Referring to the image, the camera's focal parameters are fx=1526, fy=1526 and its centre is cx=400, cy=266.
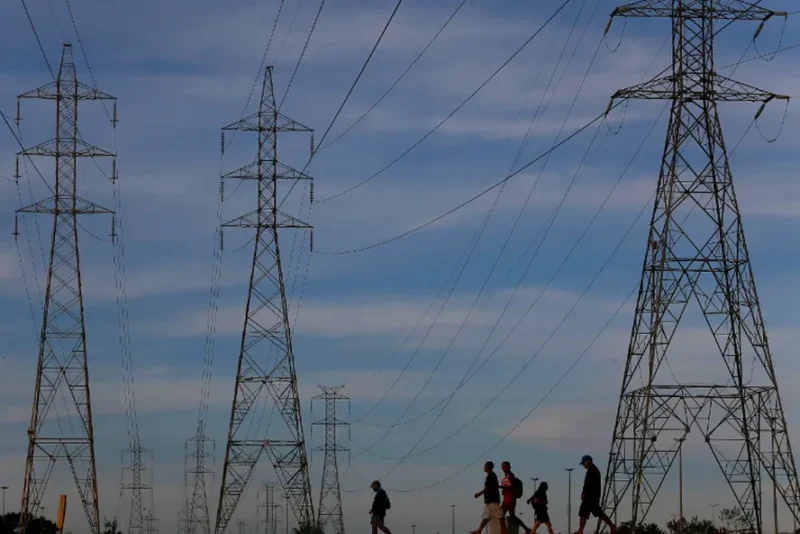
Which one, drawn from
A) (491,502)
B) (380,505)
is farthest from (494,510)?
(380,505)

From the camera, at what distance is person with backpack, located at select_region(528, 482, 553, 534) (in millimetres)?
40062

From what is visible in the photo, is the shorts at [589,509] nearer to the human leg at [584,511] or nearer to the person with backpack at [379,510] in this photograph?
the human leg at [584,511]

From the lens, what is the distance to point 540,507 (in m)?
40.2

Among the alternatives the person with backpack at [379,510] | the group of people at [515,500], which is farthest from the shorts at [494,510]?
the person with backpack at [379,510]

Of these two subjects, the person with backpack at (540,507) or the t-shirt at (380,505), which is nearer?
the person with backpack at (540,507)

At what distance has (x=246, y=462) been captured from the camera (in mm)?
81312

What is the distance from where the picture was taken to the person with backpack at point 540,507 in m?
40.1

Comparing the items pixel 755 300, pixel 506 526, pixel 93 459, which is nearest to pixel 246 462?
pixel 93 459

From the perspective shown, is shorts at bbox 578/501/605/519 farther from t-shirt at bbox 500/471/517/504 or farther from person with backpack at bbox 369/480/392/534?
person with backpack at bbox 369/480/392/534

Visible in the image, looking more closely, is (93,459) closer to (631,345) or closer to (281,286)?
(281,286)

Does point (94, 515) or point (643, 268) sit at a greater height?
point (643, 268)

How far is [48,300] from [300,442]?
1527cm

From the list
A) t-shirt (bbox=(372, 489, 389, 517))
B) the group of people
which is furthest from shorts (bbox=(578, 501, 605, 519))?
t-shirt (bbox=(372, 489, 389, 517))

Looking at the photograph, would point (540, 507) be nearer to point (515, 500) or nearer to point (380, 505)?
point (515, 500)
